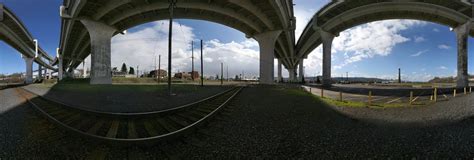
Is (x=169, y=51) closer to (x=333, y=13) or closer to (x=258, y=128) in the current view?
(x=258, y=128)

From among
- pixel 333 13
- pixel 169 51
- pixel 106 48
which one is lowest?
pixel 169 51

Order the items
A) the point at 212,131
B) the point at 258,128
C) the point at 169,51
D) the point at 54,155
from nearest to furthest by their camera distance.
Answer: the point at 54,155 → the point at 212,131 → the point at 258,128 → the point at 169,51

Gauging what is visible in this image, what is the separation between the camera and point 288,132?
219 inches

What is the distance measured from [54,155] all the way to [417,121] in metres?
10.7

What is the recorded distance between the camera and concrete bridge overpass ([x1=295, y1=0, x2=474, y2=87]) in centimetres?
2706

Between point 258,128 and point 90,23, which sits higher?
point 90,23

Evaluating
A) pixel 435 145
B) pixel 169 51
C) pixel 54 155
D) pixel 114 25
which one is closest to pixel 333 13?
pixel 169 51

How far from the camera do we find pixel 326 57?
118ft

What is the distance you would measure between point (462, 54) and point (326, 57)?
18.0 metres

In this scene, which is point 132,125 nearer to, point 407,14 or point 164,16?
point 164,16

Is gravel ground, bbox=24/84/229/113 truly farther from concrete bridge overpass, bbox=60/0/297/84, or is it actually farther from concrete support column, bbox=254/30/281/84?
concrete support column, bbox=254/30/281/84

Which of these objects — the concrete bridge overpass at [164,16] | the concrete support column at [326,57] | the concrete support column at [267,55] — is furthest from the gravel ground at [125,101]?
the concrete support column at [326,57]

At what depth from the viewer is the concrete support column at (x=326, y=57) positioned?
1411 inches

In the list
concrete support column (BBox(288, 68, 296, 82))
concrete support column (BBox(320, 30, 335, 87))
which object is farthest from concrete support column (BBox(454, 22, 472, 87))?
concrete support column (BBox(288, 68, 296, 82))
